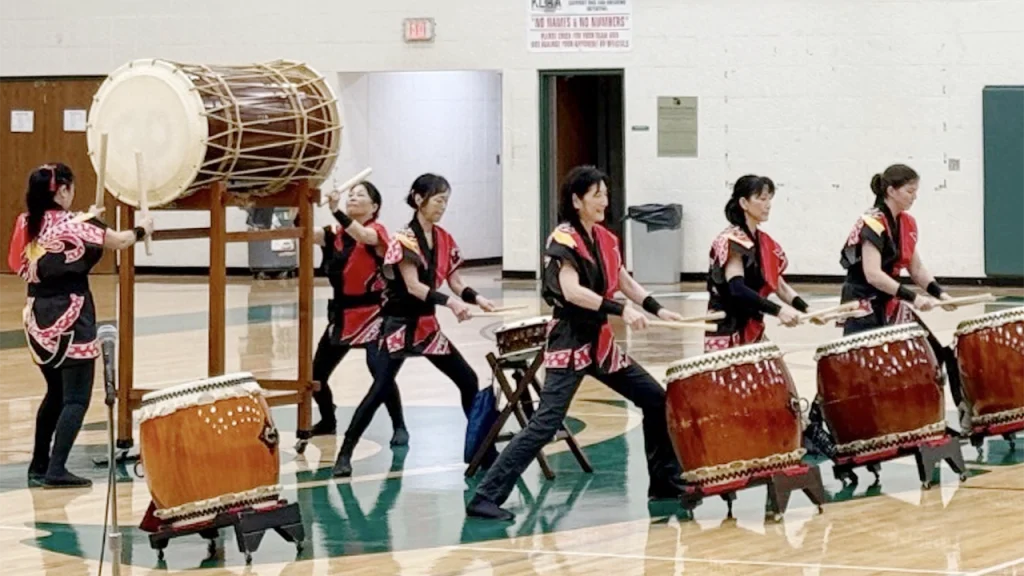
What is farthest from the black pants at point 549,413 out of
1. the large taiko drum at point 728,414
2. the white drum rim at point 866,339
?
the white drum rim at point 866,339

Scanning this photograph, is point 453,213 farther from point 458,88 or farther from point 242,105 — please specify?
point 242,105

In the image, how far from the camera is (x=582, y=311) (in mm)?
8625

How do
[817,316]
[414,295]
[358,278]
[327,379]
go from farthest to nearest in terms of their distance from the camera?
1. [327,379]
2. [358,278]
3. [414,295]
4. [817,316]

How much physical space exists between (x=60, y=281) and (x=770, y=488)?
3.66 meters

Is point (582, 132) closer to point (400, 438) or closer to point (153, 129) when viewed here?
point (400, 438)

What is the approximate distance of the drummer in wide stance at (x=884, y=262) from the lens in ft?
32.4

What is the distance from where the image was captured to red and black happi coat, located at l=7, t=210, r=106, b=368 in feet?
31.0

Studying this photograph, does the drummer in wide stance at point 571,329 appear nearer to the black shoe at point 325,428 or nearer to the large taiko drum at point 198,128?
the large taiko drum at point 198,128

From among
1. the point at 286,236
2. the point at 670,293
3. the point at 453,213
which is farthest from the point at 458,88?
the point at 286,236

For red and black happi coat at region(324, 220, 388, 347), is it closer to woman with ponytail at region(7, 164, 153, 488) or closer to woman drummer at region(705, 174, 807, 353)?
woman with ponytail at region(7, 164, 153, 488)

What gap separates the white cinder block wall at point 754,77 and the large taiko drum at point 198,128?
11.2 metres

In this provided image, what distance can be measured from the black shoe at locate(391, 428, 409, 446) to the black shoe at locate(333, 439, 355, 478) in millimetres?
926

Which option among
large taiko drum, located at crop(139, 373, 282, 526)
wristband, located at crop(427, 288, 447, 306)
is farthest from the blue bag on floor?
large taiko drum, located at crop(139, 373, 282, 526)

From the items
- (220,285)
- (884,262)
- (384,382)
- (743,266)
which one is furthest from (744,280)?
→ (220,285)
